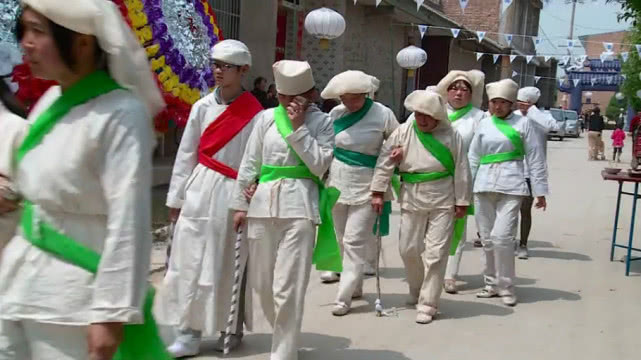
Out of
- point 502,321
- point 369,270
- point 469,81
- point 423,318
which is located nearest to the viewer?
point 423,318

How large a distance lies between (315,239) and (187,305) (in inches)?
37.8

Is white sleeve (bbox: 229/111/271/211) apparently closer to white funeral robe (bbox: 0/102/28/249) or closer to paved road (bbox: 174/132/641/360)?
paved road (bbox: 174/132/641/360)

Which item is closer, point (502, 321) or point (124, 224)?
point (124, 224)

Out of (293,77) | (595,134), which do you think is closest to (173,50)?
(293,77)

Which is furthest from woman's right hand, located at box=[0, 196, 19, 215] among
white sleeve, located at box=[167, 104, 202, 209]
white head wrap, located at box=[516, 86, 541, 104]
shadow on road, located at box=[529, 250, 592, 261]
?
shadow on road, located at box=[529, 250, 592, 261]

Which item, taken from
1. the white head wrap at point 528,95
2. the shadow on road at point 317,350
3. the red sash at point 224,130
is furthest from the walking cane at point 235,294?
the white head wrap at point 528,95

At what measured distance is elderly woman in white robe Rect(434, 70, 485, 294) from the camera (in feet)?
25.0

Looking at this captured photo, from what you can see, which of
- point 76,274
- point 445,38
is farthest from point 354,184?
point 445,38

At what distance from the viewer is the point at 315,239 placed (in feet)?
17.8

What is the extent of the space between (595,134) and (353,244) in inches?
900

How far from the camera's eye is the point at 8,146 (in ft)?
10.6

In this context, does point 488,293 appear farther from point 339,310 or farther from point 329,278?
point 339,310

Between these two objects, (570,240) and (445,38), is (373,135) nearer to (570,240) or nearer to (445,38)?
(570,240)

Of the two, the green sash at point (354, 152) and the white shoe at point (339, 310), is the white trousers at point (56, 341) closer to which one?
the white shoe at point (339, 310)
